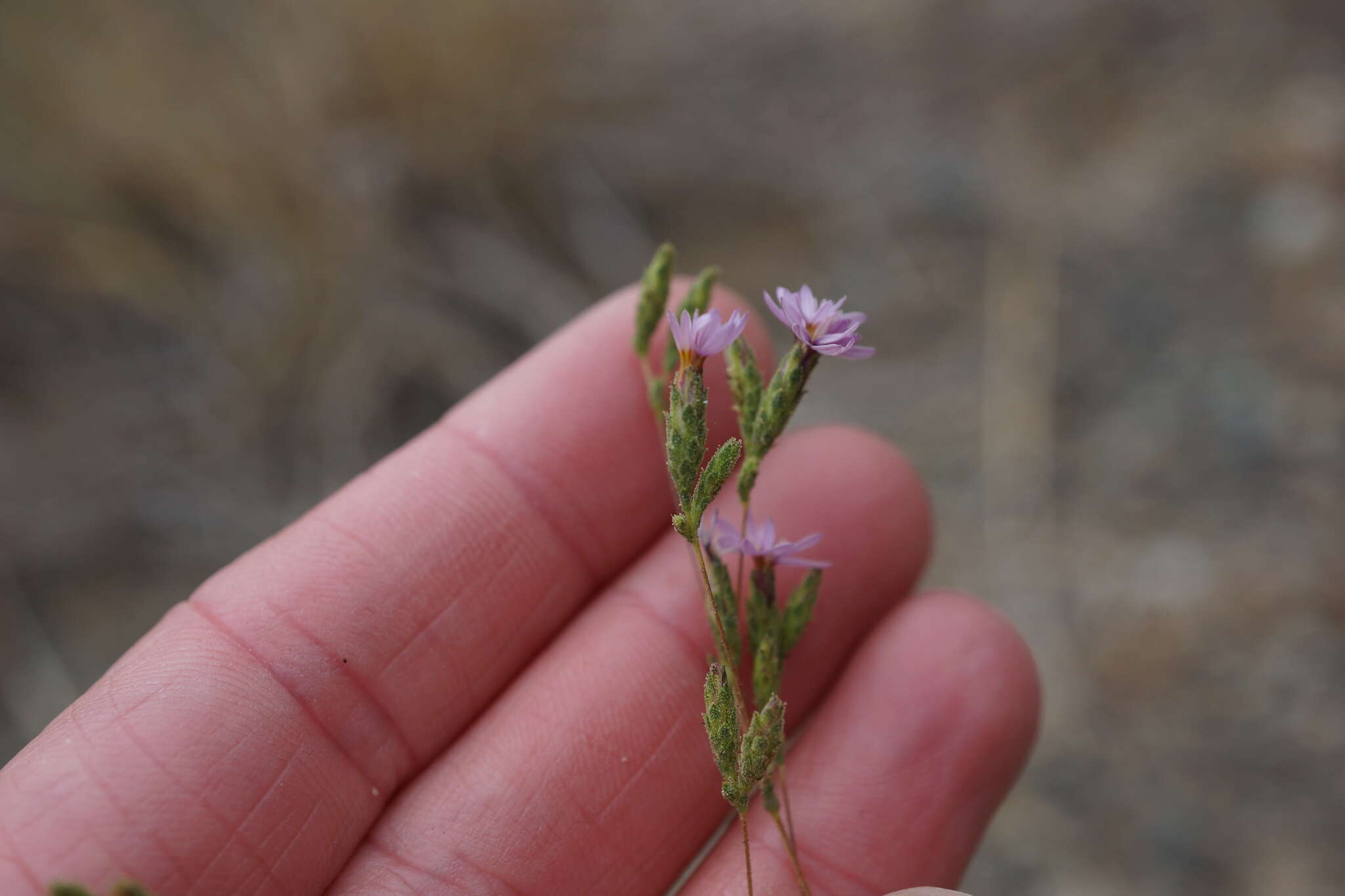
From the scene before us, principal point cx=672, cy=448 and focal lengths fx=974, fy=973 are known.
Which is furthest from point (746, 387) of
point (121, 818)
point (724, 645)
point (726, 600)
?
point (121, 818)

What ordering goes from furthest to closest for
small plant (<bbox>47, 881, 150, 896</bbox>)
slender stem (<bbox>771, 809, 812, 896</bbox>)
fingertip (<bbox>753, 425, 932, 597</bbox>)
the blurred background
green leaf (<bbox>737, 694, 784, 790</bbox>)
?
the blurred background
fingertip (<bbox>753, 425, 932, 597</bbox>)
slender stem (<bbox>771, 809, 812, 896</bbox>)
green leaf (<bbox>737, 694, 784, 790</bbox>)
small plant (<bbox>47, 881, 150, 896</bbox>)

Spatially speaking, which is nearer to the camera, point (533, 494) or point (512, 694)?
point (512, 694)

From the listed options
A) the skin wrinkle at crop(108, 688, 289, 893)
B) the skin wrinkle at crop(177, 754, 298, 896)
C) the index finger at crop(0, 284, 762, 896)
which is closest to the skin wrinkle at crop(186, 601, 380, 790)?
the index finger at crop(0, 284, 762, 896)

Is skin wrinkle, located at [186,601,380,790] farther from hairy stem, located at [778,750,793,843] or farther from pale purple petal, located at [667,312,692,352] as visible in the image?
pale purple petal, located at [667,312,692,352]

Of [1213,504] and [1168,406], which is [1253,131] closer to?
[1168,406]

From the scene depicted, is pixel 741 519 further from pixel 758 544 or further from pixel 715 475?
pixel 715 475

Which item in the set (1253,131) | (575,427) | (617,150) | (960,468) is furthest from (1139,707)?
(617,150)

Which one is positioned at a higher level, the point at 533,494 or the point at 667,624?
the point at 533,494
